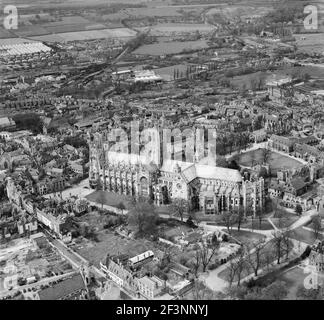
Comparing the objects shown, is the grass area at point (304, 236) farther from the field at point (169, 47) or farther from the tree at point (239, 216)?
the field at point (169, 47)

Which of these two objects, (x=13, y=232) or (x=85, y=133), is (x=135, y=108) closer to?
(x=85, y=133)

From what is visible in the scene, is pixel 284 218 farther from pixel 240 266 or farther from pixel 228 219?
pixel 240 266

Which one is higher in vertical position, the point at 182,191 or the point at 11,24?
the point at 11,24

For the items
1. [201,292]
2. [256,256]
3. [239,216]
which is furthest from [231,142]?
[201,292]

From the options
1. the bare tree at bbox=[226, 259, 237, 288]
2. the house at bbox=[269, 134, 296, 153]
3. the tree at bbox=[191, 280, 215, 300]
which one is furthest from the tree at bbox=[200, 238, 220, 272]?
the house at bbox=[269, 134, 296, 153]

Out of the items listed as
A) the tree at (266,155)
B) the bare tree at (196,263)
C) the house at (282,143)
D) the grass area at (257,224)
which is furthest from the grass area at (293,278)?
the house at (282,143)
